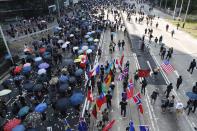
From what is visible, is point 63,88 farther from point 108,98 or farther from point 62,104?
point 108,98

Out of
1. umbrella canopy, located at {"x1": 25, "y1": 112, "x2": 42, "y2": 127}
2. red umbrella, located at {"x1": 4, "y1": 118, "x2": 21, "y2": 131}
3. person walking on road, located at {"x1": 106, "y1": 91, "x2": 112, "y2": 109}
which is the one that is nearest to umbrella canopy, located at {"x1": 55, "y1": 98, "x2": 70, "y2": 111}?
umbrella canopy, located at {"x1": 25, "y1": 112, "x2": 42, "y2": 127}

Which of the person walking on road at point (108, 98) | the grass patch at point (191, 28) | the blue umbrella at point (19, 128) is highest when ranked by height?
the blue umbrella at point (19, 128)

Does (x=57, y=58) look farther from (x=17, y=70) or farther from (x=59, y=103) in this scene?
(x=59, y=103)

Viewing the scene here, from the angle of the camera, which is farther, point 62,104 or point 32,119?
point 62,104

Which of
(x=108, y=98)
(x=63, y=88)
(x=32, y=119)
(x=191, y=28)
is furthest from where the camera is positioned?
(x=191, y=28)

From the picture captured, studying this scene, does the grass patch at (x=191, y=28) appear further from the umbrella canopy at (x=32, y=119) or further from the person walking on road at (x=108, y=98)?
the umbrella canopy at (x=32, y=119)

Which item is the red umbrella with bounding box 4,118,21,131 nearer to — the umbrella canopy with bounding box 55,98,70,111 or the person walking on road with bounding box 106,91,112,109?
the umbrella canopy with bounding box 55,98,70,111

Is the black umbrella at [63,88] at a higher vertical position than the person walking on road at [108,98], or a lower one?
higher

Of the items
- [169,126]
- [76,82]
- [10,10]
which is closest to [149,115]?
[169,126]

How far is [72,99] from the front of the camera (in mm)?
16609

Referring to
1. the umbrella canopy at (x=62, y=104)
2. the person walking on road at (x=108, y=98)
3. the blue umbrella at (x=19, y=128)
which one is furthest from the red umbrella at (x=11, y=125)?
the person walking on road at (x=108, y=98)

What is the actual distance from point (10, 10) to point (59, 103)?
146 ft

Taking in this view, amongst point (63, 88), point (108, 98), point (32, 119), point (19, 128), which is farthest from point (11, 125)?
point (108, 98)

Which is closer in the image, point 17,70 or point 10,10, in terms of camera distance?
point 17,70
